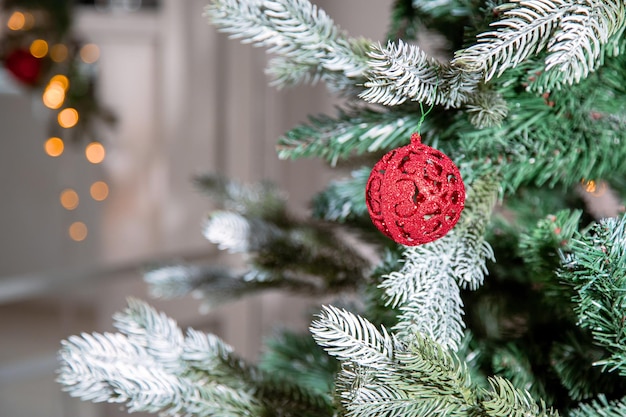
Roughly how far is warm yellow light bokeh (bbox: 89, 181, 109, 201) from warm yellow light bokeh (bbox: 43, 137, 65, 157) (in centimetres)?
12

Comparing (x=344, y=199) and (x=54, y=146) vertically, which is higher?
(x=344, y=199)

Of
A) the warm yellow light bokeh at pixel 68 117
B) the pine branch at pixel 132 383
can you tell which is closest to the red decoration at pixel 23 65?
the warm yellow light bokeh at pixel 68 117

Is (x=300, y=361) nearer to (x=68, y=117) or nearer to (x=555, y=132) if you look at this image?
(x=555, y=132)

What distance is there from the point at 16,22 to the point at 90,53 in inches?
7.9

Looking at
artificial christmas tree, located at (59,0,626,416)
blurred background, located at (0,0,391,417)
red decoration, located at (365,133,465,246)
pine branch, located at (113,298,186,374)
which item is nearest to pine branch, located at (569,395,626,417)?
artificial christmas tree, located at (59,0,626,416)

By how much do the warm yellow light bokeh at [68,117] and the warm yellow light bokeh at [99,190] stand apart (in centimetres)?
16

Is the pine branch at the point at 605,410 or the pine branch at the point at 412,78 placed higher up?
the pine branch at the point at 412,78

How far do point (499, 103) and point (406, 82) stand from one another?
6 centimetres

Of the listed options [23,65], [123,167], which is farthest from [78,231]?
[23,65]

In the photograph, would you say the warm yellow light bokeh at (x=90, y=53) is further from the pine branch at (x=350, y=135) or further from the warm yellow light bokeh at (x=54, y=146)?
the pine branch at (x=350, y=135)

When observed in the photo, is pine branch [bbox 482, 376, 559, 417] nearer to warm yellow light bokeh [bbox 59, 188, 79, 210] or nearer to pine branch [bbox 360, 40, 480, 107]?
pine branch [bbox 360, 40, 480, 107]

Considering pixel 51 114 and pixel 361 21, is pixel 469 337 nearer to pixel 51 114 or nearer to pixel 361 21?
pixel 361 21

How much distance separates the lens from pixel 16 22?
1.48m

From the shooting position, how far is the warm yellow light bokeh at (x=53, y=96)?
1570 millimetres
